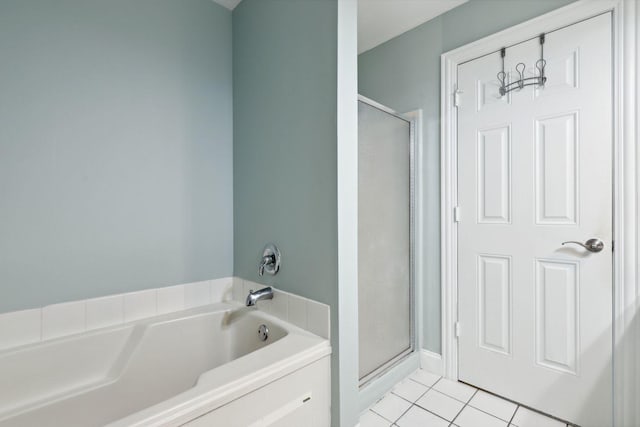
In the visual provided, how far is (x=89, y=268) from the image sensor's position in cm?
142

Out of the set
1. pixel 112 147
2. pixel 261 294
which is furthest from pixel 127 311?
pixel 112 147

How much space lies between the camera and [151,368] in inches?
56.3

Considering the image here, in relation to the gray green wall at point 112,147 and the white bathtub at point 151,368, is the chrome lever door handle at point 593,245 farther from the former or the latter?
the gray green wall at point 112,147

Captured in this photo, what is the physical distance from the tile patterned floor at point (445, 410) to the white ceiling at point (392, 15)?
246cm

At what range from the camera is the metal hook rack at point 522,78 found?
5.32 ft

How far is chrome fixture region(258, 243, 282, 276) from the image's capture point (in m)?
1.56

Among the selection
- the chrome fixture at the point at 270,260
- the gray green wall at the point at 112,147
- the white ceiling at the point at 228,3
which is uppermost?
the white ceiling at the point at 228,3

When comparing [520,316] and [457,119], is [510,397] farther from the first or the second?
[457,119]

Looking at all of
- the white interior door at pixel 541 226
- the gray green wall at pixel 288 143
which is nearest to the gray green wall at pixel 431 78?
the white interior door at pixel 541 226

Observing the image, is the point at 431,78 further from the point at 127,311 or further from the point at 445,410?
the point at 127,311

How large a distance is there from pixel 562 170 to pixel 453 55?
990mm

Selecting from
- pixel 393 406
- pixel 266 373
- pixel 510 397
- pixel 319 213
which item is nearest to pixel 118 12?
pixel 319 213

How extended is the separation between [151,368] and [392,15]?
2.56m

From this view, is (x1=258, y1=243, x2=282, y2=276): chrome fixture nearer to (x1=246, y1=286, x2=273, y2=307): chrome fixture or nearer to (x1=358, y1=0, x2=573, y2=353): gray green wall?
(x1=246, y1=286, x2=273, y2=307): chrome fixture
